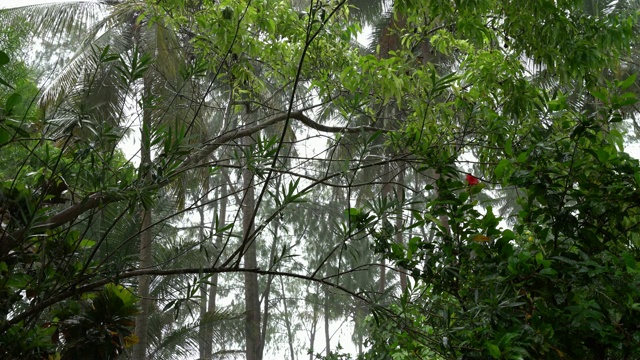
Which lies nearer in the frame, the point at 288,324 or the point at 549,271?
the point at 549,271

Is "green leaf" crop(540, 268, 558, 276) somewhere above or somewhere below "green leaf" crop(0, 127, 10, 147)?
below

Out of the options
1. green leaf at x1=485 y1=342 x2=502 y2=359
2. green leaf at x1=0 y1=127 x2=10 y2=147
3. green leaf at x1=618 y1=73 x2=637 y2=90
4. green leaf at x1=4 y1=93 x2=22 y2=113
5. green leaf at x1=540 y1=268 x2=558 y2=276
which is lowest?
green leaf at x1=485 y1=342 x2=502 y2=359

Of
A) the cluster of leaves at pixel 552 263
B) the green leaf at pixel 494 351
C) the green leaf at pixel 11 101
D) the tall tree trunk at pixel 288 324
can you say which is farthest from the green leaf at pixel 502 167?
A: the tall tree trunk at pixel 288 324

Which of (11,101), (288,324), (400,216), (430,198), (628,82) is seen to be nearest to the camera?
(11,101)

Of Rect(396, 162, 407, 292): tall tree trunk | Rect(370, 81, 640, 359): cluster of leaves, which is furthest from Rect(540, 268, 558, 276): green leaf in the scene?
Rect(396, 162, 407, 292): tall tree trunk

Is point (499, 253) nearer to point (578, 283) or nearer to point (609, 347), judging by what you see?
point (578, 283)

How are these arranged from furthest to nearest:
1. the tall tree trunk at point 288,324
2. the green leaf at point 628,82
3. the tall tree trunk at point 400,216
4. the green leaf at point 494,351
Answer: the tall tree trunk at point 288,324 → the tall tree trunk at point 400,216 → the green leaf at point 628,82 → the green leaf at point 494,351

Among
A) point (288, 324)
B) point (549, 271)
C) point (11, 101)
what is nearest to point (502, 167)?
point (549, 271)

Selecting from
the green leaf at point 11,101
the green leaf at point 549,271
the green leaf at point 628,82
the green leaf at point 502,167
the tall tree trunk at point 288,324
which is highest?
the tall tree trunk at point 288,324

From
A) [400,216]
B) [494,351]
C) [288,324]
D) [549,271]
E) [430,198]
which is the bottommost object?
[494,351]

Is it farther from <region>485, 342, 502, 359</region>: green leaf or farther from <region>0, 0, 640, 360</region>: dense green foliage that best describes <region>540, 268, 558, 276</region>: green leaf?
<region>485, 342, 502, 359</region>: green leaf

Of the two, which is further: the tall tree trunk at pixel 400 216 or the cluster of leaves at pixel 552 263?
the tall tree trunk at pixel 400 216

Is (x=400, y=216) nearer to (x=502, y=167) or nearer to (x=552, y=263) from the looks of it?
(x=502, y=167)

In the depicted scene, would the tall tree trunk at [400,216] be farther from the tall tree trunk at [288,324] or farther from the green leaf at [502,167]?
the tall tree trunk at [288,324]
